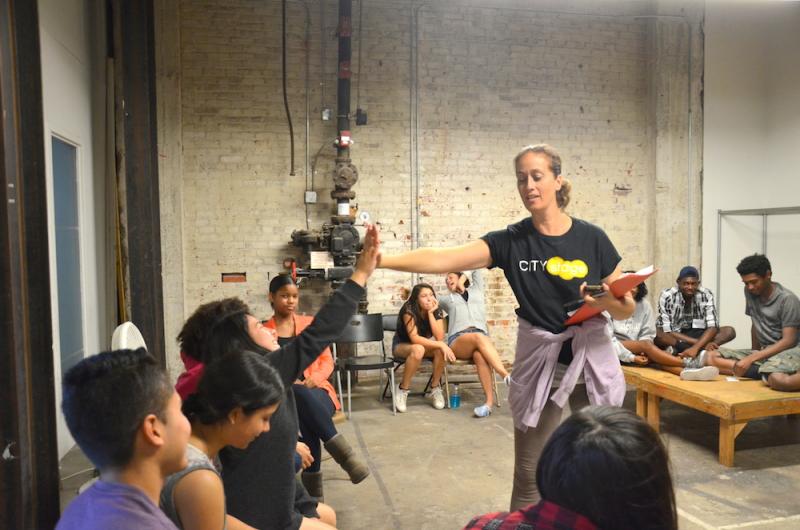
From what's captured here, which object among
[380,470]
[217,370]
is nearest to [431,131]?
[380,470]

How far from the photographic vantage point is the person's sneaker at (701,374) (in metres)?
4.47

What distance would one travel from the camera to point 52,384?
2.32m

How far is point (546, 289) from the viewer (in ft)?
7.64

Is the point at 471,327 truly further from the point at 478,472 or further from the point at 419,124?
the point at 419,124

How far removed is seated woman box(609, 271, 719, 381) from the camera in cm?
507

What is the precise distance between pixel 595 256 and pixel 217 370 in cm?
140

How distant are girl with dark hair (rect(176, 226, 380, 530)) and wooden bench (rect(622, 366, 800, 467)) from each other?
2645mm

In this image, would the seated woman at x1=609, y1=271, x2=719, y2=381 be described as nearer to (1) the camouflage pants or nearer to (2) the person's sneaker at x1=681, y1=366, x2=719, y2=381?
(2) the person's sneaker at x1=681, y1=366, x2=719, y2=381

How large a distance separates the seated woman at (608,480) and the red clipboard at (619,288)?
101 centimetres

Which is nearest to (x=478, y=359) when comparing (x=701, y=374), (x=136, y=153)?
(x=701, y=374)

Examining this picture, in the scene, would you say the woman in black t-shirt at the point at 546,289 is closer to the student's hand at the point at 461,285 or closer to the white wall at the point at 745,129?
the student's hand at the point at 461,285

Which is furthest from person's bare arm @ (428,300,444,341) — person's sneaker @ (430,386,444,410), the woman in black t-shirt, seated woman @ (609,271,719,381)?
the woman in black t-shirt

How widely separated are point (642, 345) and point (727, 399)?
131cm

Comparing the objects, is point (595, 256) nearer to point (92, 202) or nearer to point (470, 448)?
point (470, 448)
